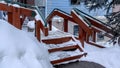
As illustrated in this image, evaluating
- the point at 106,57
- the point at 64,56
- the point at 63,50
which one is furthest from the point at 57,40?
the point at 106,57

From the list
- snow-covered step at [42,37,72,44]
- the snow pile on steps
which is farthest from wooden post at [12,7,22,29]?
the snow pile on steps

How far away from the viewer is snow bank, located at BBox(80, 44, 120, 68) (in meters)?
6.71

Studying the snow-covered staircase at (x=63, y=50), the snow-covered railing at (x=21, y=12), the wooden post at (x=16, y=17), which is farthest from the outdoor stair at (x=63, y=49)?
the wooden post at (x=16, y=17)

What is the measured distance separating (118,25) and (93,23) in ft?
7.57

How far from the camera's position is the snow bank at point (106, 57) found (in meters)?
6.71

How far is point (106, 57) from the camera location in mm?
6984

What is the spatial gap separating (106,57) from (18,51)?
3831 millimetres

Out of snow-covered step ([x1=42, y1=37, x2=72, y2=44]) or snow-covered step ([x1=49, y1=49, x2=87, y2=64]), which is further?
snow-covered step ([x1=42, y1=37, x2=72, y2=44])

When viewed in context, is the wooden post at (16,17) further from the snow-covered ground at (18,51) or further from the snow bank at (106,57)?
the snow-covered ground at (18,51)

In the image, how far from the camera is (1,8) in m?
6.17

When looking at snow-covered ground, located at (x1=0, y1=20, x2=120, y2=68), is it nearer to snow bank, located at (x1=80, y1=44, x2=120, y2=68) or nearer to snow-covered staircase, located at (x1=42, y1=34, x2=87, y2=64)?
snow-covered staircase, located at (x1=42, y1=34, x2=87, y2=64)

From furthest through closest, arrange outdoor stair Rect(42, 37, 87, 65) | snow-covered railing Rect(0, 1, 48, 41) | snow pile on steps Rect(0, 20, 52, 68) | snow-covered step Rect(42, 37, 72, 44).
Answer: snow-covered step Rect(42, 37, 72, 44), outdoor stair Rect(42, 37, 87, 65), snow-covered railing Rect(0, 1, 48, 41), snow pile on steps Rect(0, 20, 52, 68)

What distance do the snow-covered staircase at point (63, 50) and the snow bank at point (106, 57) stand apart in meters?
0.27

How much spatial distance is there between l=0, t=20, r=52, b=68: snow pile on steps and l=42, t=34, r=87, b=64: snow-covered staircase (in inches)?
104
